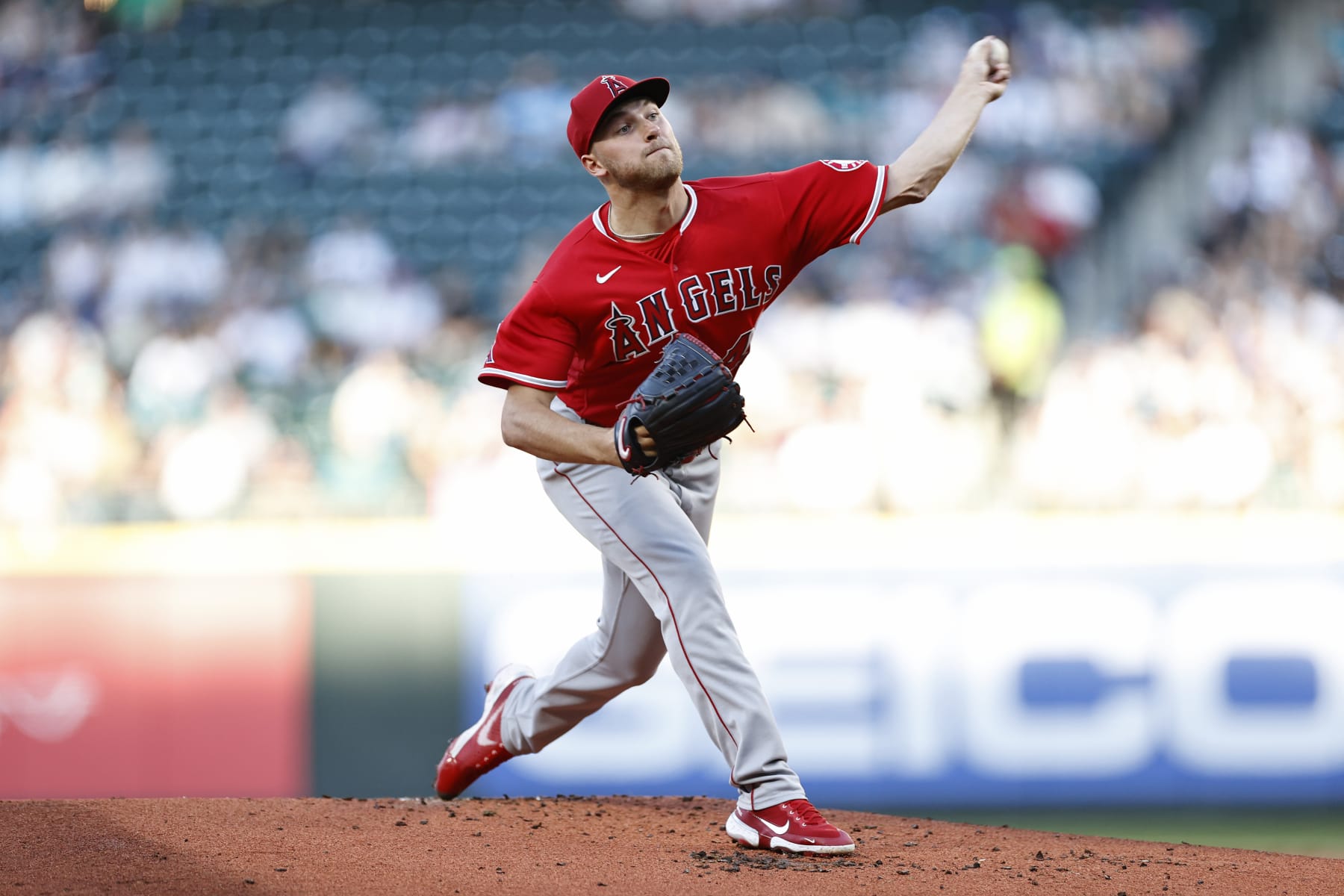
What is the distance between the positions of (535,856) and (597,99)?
1.85 meters

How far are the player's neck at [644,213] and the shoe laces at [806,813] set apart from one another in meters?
1.43

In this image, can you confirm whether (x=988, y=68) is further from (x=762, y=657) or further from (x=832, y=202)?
(x=762, y=657)

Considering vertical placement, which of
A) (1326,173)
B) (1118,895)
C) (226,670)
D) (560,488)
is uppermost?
(1326,173)

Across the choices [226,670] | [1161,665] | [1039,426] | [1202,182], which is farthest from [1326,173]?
[226,670]

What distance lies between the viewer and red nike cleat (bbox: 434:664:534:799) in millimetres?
4348

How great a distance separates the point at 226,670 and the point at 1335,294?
6.38 metres

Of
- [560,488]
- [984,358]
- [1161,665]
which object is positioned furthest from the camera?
[984,358]

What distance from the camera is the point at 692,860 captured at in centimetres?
357

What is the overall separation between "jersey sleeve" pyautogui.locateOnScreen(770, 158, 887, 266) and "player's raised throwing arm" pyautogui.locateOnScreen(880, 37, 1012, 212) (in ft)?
0.15

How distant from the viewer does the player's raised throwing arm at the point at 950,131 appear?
3773mm

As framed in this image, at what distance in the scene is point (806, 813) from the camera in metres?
3.62

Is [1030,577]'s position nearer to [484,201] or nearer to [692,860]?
[692,860]

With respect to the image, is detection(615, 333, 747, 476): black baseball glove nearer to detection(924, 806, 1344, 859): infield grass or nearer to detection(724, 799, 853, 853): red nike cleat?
detection(724, 799, 853, 853): red nike cleat

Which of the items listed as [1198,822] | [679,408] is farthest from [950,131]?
[1198,822]
